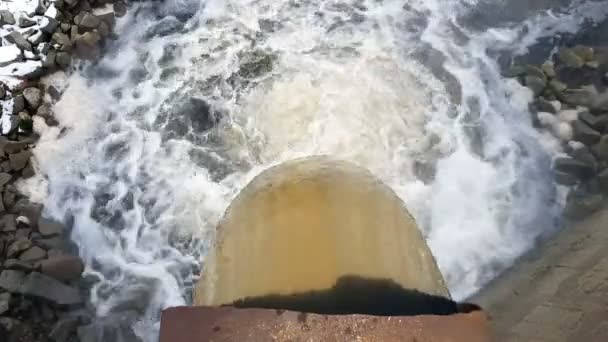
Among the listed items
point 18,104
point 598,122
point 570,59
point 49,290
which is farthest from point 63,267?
point 570,59

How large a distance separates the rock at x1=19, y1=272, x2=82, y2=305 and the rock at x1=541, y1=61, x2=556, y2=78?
4.08 m

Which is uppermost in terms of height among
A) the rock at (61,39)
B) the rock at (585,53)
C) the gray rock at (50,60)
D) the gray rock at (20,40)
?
the rock at (585,53)

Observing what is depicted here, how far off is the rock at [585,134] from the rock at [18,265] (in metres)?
4.15

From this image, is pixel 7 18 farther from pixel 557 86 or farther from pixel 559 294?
pixel 559 294

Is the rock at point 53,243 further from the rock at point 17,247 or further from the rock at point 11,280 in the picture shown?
the rock at point 11,280

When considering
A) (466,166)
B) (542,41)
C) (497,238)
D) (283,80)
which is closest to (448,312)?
(497,238)

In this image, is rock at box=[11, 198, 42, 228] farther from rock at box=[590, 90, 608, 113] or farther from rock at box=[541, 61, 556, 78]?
rock at box=[590, 90, 608, 113]

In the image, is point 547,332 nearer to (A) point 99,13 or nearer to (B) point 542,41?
(B) point 542,41

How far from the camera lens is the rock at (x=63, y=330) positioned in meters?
4.36

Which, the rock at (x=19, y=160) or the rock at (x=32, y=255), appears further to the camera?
the rock at (x=19, y=160)

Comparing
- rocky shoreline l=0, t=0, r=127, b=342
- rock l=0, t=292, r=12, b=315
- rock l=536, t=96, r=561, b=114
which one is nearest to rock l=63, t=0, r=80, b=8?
rocky shoreline l=0, t=0, r=127, b=342

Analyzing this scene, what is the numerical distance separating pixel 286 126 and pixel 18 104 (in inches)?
85.4

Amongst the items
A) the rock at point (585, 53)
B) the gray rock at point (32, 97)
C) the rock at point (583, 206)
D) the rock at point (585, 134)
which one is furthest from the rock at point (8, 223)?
the rock at point (585, 53)

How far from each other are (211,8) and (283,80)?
1.29 metres
